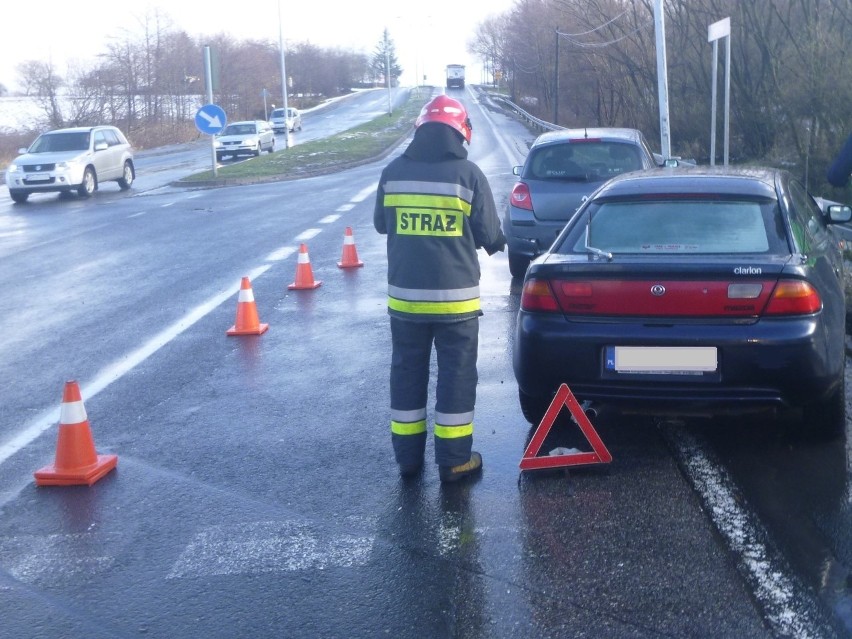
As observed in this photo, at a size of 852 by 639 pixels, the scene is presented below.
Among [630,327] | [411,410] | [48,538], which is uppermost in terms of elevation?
[630,327]

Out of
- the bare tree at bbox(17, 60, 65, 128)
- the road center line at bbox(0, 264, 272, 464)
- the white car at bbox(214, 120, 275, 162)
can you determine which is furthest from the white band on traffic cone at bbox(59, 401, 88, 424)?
the bare tree at bbox(17, 60, 65, 128)

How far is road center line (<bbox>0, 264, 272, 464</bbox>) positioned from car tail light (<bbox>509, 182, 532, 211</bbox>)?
326 cm

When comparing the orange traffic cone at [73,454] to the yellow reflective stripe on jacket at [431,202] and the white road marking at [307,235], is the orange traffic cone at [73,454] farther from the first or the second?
the white road marking at [307,235]

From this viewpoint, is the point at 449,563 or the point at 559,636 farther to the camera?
the point at 449,563

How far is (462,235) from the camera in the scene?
16.9 ft

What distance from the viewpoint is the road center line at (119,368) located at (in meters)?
6.20

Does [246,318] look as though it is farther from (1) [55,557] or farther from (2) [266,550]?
(2) [266,550]

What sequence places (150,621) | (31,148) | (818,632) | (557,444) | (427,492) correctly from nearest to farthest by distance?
(818,632)
(150,621)
(427,492)
(557,444)
(31,148)

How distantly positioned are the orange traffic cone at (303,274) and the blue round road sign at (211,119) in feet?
53.8

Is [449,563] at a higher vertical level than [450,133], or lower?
lower

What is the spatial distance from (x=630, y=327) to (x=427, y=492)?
132 cm

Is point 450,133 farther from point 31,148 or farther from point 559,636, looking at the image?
point 31,148

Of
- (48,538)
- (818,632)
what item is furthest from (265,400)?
(818,632)

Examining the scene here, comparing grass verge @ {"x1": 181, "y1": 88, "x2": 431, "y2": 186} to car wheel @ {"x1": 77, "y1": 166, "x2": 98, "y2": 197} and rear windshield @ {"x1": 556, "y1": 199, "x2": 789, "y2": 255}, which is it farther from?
rear windshield @ {"x1": 556, "y1": 199, "x2": 789, "y2": 255}
